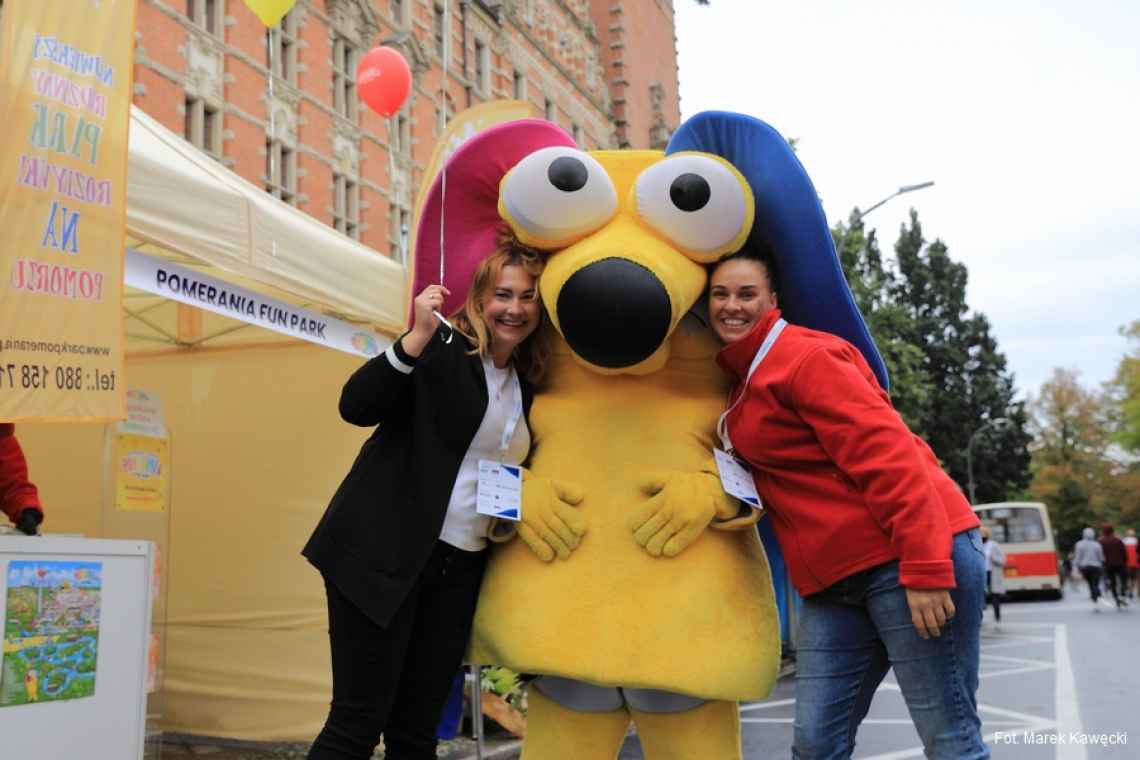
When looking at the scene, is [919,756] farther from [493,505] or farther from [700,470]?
[493,505]

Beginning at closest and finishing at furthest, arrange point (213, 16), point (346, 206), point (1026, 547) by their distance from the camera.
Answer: point (213, 16), point (346, 206), point (1026, 547)

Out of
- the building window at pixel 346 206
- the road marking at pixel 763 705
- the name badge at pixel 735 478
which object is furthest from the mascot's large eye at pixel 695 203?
the building window at pixel 346 206

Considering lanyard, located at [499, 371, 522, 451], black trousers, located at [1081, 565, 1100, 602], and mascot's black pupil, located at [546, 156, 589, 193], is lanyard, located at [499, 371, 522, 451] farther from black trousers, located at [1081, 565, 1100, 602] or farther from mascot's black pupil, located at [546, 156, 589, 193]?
black trousers, located at [1081, 565, 1100, 602]

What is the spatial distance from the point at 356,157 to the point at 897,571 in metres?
18.5

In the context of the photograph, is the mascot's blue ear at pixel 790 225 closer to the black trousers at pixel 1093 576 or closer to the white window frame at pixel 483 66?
the black trousers at pixel 1093 576

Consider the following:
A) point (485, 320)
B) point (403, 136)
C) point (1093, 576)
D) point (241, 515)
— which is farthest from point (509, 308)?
point (1093, 576)

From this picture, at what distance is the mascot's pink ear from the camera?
10.2ft

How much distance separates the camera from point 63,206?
337cm

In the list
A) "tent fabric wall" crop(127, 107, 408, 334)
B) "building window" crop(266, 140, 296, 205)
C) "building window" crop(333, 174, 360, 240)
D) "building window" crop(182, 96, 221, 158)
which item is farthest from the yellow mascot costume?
"building window" crop(333, 174, 360, 240)

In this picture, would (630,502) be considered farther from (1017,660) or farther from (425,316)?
(1017,660)

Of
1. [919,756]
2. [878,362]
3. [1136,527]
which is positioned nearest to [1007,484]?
[1136,527]

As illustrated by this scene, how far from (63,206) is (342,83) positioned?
1713 centimetres

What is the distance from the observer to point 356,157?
19641 millimetres

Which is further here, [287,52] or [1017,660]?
[287,52]
